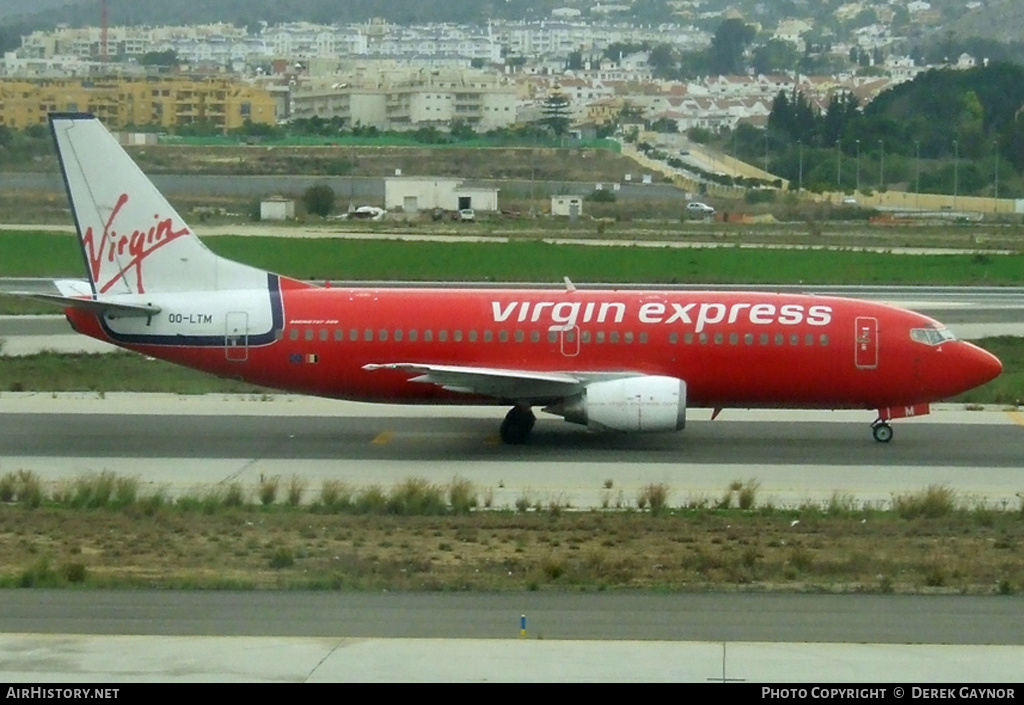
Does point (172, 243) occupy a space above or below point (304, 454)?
above

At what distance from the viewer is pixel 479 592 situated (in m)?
18.9

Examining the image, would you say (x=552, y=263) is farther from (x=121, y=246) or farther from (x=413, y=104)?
(x=413, y=104)

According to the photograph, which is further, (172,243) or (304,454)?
(172,243)

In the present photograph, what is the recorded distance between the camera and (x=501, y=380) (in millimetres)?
31078

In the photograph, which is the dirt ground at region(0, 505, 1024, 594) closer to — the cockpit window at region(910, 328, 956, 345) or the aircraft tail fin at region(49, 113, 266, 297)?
the cockpit window at region(910, 328, 956, 345)

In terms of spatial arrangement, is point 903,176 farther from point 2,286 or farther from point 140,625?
point 140,625

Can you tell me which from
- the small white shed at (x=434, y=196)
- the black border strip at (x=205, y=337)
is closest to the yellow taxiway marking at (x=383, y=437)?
the black border strip at (x=205, y=337)

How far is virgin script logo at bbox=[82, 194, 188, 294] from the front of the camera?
108ft

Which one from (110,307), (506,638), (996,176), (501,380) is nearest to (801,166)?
(996,176)

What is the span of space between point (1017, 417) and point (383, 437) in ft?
46.3

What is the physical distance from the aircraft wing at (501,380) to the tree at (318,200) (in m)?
63.0
